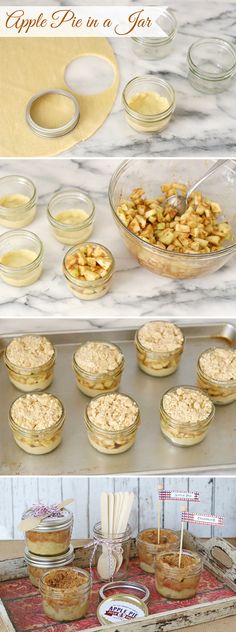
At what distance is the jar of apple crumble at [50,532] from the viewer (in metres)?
2.16

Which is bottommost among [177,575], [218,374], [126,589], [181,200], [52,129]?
[126,589]

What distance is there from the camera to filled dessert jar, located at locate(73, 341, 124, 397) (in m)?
2.07

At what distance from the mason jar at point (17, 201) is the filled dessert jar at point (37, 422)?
41 centimetres

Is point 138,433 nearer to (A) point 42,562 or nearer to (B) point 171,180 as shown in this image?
(A) point 42,562

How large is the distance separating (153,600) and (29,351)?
26.0 inches

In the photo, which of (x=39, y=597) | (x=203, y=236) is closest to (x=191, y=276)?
(x=203, y=236)

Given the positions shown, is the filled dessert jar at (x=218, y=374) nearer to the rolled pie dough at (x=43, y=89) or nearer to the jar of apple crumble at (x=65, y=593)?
the jar of apple crumble at (x=65, y=593)

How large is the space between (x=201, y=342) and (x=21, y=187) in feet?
2.13

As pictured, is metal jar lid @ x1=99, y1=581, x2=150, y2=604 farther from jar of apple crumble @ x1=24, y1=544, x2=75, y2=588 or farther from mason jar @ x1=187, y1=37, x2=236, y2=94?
mason jar @ x1=187, y1=37, x2=236, y2=94

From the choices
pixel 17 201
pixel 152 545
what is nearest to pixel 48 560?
pixel 152 545

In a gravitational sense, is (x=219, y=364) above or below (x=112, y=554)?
above

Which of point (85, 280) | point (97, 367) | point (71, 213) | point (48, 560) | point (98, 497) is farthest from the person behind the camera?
point (98, 497)

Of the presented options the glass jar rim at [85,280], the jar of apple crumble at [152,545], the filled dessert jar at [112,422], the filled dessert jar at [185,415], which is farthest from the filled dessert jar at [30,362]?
the jar of apple crumble at [152,545]

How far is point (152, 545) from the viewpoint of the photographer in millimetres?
2256
